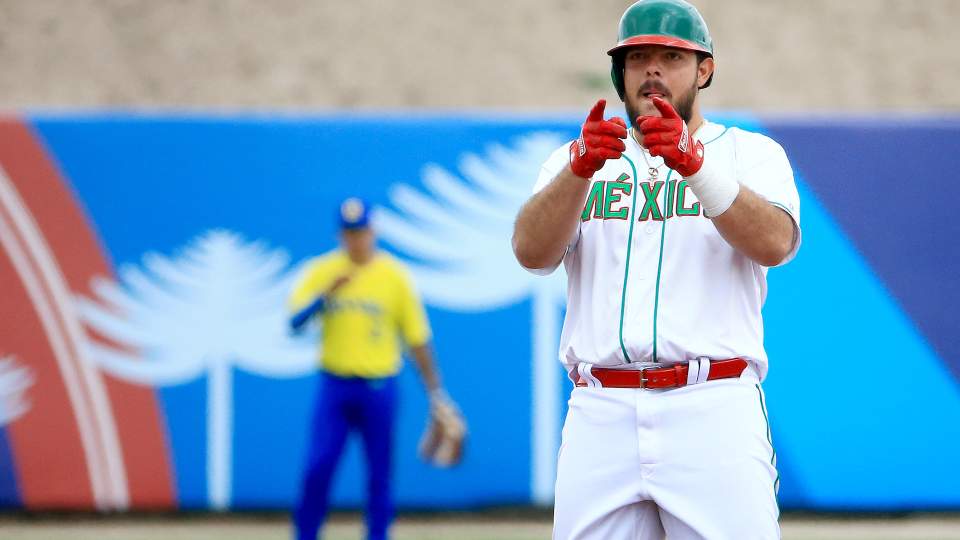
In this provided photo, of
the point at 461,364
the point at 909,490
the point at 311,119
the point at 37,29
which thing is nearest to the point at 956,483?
the point at 909,490

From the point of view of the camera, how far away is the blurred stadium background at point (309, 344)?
8.37 metres

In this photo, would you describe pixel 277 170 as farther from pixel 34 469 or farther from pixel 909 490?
pixel 909 490

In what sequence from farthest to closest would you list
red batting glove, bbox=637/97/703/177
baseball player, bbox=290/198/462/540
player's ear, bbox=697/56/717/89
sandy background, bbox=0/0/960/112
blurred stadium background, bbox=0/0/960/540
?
sandy background, bbox=0/0/960/112, blurred stadium background, bbox=0/0/960/540, baseball player, bbox=290/198/462/540, player's ear, bbox=697/56/717/89, red batting glove, bbox=637/97/703/177

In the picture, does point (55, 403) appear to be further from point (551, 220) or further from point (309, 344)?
point (551, 220)

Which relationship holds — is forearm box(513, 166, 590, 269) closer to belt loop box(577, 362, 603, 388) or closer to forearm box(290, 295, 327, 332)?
belt loop box(577, 362, 603, 388)

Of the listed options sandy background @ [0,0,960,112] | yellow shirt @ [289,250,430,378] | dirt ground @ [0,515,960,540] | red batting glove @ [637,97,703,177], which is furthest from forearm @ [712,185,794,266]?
sandy background @ [0,0,960,112]

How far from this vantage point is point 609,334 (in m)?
3.28

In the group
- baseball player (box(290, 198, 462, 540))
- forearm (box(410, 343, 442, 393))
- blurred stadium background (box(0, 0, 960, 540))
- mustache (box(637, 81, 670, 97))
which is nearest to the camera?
mustache (box(637, 81, 670, 97))

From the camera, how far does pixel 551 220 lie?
3.24 m

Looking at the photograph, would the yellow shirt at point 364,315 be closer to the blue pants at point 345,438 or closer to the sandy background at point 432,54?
the blue pants at point 345,438

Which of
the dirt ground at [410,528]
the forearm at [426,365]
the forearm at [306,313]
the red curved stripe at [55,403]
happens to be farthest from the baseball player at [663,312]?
the red curved stripe at [55,403]

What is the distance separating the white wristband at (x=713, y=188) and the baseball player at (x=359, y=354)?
4106 mm

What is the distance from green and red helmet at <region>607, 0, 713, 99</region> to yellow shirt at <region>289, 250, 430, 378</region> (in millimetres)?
3999

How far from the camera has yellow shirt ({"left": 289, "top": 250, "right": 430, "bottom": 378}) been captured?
23.2 feet
